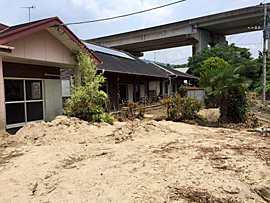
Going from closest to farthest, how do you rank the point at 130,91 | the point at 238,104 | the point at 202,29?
1. the point at 238,104
2. the point at 130,91
3. the point at 202,29

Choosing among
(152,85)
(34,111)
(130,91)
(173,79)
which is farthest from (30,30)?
(173,79)

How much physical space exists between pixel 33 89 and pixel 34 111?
89 centimetres

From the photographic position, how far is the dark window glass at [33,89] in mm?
8229

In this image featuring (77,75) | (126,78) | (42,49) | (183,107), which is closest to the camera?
(42,49)

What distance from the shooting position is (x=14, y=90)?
772 cm

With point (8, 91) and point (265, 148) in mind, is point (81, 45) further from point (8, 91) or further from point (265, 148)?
point (265, 148)

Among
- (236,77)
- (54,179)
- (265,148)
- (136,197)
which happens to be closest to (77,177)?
(54,179)

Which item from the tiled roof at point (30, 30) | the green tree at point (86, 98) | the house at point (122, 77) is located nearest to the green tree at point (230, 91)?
the green tree at point (86, 98)

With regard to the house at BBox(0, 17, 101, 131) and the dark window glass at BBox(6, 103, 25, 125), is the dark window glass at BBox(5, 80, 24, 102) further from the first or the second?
the dark window glass at BBox(6, 103, 25, 125)

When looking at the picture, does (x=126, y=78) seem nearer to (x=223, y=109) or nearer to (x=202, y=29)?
(x=223, y=109)

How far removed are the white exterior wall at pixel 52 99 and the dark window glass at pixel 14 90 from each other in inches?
41.6

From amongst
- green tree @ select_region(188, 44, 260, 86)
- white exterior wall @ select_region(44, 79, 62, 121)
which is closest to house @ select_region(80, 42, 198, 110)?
white exterior wall @ select_region(44, 79, 62, 121)

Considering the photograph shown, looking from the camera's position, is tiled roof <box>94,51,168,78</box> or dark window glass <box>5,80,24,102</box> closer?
dark window glass <box>5,80,24,102</box>

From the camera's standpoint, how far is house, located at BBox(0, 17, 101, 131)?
271 inches
